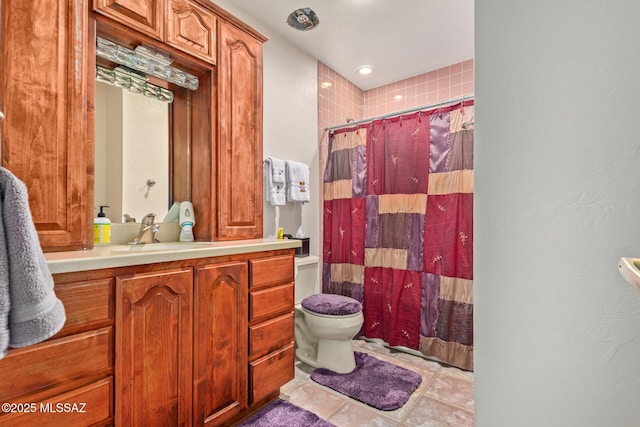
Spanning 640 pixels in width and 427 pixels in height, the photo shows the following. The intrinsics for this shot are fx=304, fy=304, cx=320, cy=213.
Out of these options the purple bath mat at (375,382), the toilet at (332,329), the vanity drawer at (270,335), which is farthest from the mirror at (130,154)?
the purple bath mat at (375,382)

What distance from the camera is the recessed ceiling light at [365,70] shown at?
2.89 m

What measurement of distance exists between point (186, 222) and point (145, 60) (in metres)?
0.89

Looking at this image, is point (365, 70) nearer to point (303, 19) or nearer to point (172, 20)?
point (303, 19)

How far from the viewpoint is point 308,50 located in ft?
8.64

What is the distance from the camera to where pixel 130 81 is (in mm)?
1643

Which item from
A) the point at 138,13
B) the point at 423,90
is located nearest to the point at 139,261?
the point at 138,13

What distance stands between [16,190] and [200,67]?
1240 mm

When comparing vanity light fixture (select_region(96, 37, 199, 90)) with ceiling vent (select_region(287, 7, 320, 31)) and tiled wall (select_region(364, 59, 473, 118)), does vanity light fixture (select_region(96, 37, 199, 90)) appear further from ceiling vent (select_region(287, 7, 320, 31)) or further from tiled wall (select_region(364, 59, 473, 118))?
tiled wall (select_region(364, 59, 473, 118))

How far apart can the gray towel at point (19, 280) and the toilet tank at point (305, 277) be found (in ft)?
5.15

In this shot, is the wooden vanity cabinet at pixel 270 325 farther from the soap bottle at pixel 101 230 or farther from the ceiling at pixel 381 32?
the ceiling at pixel 381 32

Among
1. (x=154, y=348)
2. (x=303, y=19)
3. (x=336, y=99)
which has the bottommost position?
(x=154, y=348)

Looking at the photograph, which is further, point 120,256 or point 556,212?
point 120,256

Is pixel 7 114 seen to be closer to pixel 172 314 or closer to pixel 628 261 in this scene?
pixel 172 314

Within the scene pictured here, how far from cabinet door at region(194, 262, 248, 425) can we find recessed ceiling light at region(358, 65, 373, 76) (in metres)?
2.30
